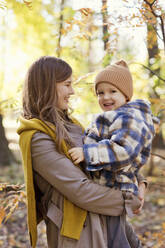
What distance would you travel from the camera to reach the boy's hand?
68.0 inches

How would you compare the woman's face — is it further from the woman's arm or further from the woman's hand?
the woman's hand

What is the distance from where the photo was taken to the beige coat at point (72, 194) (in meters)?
1.69

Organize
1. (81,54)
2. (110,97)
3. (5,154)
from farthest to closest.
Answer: (5,154) → (81,54) → (110,97)

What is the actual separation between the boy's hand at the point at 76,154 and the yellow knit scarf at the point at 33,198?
0.13ft

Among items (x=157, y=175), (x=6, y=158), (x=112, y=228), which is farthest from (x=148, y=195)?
(x=112, y=228)

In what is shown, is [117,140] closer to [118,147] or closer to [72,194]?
[118,147]

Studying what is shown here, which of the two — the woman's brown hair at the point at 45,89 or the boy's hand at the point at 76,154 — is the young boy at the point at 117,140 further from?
the woman's brown hair at the point at 45,89

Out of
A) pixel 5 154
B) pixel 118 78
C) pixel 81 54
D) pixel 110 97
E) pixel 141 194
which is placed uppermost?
pixel 81 54

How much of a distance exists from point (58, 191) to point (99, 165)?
0.31 m

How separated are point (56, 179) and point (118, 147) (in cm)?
41

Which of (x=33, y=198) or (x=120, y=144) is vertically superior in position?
(x=120, y=144)

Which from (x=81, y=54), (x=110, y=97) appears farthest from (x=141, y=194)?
(x=81, y=54)

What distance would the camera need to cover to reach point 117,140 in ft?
5.64

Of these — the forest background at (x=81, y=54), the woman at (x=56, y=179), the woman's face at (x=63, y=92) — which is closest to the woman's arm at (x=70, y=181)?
the woman at (x=56, y=179)
